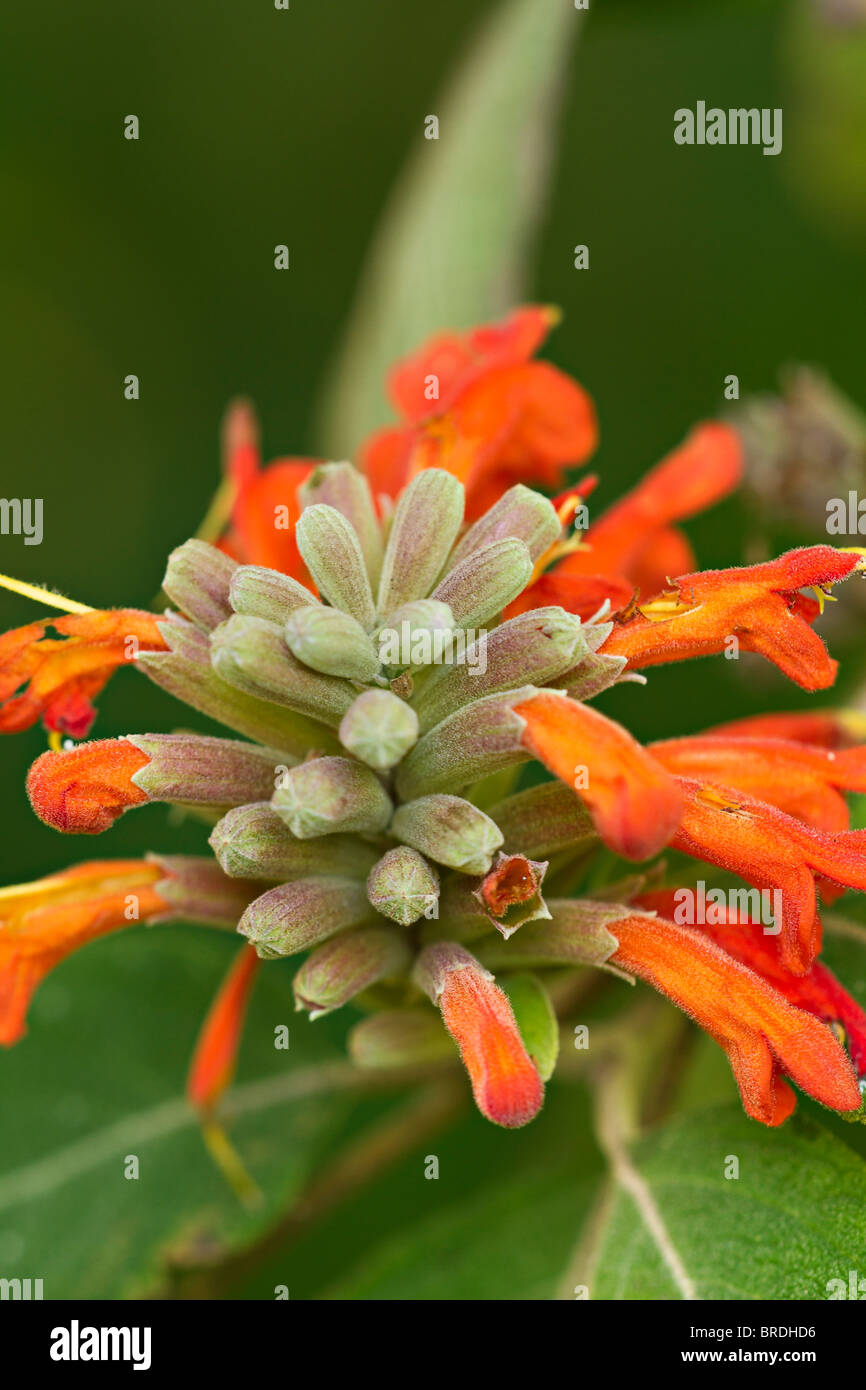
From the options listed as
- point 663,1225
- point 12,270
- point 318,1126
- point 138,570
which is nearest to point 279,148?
point 12,270

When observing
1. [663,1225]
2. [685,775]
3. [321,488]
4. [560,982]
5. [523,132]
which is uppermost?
[523,132]

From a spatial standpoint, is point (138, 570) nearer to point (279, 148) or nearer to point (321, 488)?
point (279, 148)

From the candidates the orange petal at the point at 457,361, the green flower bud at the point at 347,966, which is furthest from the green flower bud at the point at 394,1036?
the orange petal at the point at 457,361

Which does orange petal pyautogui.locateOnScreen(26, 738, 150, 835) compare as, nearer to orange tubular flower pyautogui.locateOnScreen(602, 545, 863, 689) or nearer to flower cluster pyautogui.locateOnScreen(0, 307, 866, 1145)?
flower cluster pyautogui.locateOnScreen(0, 307, 866, 1145)

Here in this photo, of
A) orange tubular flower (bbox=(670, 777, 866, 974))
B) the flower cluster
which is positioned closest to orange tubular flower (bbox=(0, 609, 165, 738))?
the flower cluster

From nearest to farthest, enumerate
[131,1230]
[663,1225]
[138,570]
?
[663,1225] → [131,1230] → [138,570]

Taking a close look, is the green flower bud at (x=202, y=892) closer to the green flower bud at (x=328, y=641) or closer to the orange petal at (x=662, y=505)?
the green flower bud at (x=328, y=641)

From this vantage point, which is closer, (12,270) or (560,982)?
(560,982)
